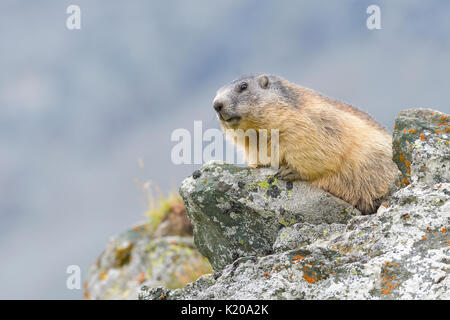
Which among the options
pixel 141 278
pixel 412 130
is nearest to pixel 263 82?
pixel 412 130

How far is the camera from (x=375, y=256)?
5.74 metres

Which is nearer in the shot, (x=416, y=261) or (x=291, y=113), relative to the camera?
(x=416, y=261)

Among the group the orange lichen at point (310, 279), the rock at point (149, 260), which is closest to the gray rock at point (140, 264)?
the rock at point (149, 260)

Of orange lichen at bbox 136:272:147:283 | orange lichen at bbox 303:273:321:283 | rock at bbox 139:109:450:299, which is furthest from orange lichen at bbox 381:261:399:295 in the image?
orange lichen at bbox 136:272:147:283

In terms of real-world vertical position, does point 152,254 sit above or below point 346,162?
below

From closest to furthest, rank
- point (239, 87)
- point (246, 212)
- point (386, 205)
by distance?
point (386, 205) → point (246, 212) → point (239, 87)

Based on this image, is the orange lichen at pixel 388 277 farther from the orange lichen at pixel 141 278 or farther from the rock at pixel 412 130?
the orange lichen at pixel 141 278

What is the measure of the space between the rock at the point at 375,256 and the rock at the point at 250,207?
2.08 ft

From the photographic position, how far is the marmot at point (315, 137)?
8867 mm

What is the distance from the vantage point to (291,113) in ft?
30.5

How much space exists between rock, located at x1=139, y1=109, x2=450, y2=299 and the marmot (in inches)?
58.1
